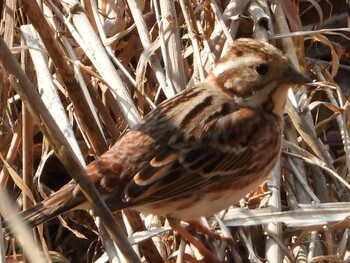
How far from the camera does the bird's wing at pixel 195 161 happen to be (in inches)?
98.3

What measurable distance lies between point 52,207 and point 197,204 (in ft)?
1.57

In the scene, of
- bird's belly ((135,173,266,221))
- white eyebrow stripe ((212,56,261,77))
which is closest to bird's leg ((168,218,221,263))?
bird's belly ((135,173,266,221))

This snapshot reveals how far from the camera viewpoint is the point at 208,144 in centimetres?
267

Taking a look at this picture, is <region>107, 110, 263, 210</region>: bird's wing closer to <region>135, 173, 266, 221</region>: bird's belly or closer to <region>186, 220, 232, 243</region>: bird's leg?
<region>135, 173, 266, 221</region>: bird's belly

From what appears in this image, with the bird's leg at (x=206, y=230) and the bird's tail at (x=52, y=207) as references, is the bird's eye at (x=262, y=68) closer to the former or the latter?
the bird's leg at (x=206, y=230)

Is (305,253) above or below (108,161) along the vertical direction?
below

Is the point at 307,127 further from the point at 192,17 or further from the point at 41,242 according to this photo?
the point at 41,242

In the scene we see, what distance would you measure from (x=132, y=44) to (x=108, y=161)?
84 centimetres

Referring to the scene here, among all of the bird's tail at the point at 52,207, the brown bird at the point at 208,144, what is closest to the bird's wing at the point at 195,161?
the brown bird at the point at 208,144

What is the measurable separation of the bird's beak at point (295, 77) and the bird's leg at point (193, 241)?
55 centimetres

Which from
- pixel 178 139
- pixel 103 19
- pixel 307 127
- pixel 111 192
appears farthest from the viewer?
pixel 103 19

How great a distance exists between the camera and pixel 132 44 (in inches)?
127

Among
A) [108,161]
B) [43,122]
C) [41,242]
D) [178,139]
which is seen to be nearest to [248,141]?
[178,139]

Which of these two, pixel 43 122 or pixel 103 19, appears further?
pixel 103 19
